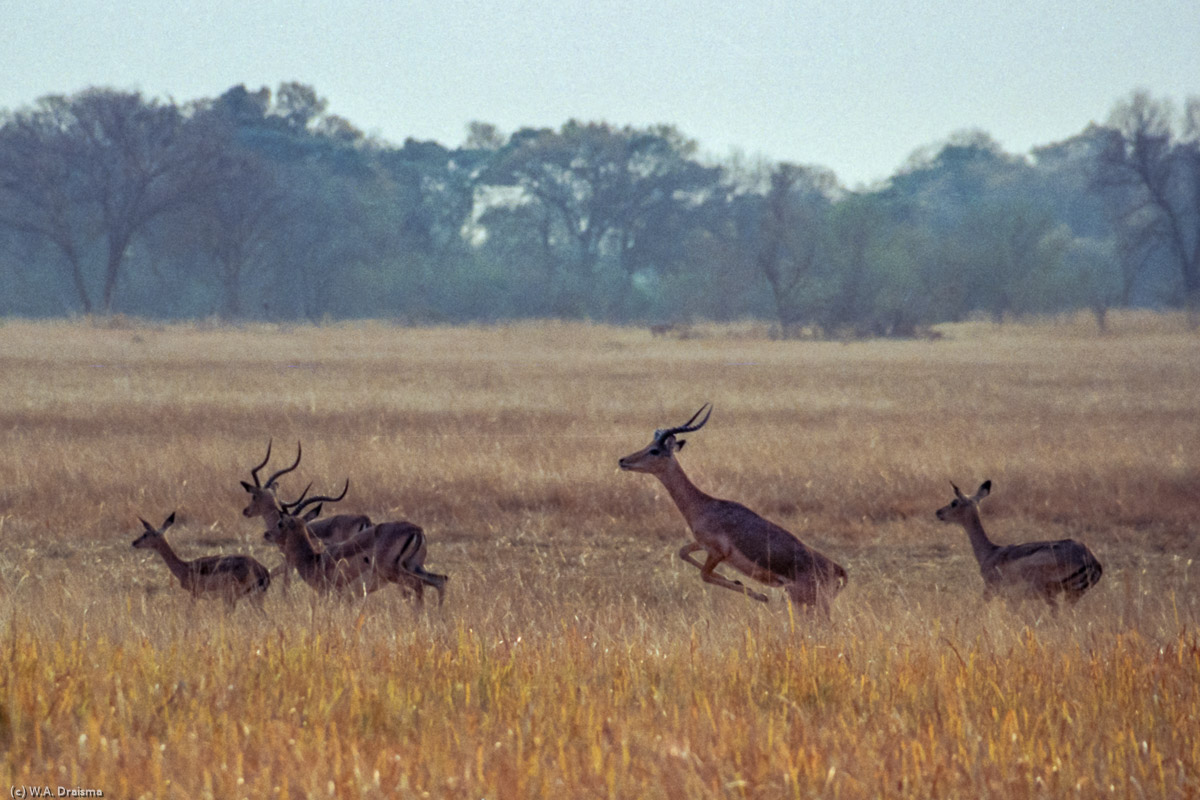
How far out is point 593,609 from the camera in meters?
8.20

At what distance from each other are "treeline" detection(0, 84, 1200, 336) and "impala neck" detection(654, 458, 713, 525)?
131 ft

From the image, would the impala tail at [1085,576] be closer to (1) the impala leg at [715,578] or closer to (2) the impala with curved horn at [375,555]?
(1) the impala leg at [715,578]

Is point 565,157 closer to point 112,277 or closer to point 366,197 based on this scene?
point 366,197

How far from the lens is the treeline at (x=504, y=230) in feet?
194

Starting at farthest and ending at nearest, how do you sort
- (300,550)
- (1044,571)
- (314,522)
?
(314,522), (300,550), (1044,571)

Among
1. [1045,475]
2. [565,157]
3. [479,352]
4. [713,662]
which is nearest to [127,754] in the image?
[713,662]

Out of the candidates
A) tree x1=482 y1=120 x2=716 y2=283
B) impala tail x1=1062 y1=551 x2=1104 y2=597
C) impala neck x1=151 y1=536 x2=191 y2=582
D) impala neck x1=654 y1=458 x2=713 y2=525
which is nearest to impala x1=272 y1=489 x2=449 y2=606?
impala neck x1=151 y1=536 x2=191 y2=582

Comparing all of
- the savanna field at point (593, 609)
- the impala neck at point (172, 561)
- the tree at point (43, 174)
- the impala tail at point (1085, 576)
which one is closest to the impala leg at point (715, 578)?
the savanna field at point (593, 609)

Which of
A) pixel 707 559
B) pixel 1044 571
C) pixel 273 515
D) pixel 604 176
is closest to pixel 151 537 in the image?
pixel 273 515

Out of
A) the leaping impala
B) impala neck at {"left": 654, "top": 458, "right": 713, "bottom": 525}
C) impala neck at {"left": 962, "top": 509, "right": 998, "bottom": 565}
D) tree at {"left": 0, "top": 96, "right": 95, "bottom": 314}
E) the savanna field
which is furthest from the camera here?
tree at {"left": 0, "top": 96, "right": 95, "bottom": 314}

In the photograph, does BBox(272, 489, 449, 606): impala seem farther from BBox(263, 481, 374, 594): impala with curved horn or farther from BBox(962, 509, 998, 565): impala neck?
BBox(962, 509, 998, 565): impala neck

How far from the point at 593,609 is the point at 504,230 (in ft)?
229

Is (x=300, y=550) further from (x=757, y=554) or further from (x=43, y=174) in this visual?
(x=43, y=174)

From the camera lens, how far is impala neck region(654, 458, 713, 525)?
8812 millimetres
